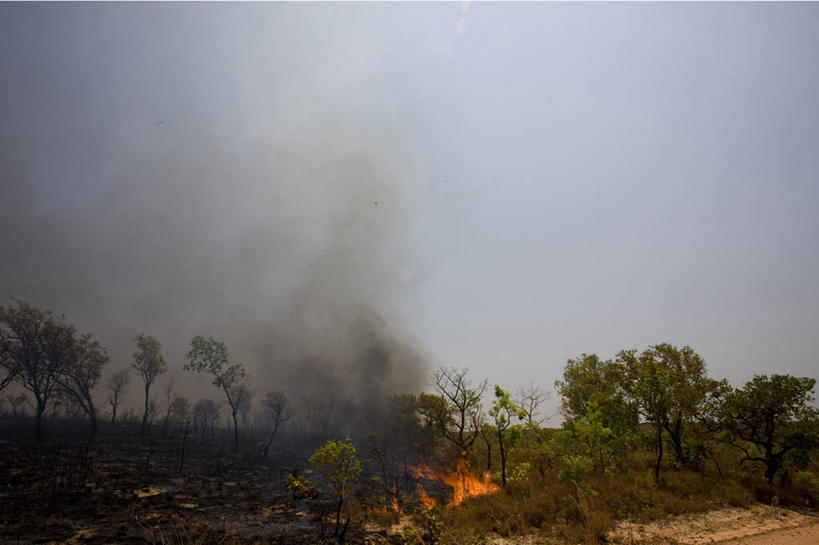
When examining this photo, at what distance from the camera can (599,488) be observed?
785 inches

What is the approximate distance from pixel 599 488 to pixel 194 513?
2575 centimetres

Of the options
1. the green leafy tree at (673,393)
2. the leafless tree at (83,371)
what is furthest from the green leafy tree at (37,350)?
the green leafy tree at (673,393)

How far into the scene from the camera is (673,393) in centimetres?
2291

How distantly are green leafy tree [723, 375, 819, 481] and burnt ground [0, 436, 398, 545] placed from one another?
26512 mm

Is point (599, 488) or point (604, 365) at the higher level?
point (604, 365)

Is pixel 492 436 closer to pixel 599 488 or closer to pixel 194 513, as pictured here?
pixel 599 488

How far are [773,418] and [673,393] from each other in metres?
6.30

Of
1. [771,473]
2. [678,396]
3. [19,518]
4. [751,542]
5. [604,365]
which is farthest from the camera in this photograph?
[604,365]

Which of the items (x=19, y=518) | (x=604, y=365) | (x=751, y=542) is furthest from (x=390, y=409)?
(x=751, y=542)

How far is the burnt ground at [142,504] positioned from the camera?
1579 centimetres

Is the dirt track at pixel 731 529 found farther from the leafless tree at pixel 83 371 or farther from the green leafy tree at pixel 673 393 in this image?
the leafless tree at pixel 83 371

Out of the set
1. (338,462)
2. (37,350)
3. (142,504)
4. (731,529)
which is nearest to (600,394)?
(731,529)

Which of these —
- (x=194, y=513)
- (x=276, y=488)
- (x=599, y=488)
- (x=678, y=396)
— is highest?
(x=678, y=396)

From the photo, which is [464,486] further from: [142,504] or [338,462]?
[142,504]
